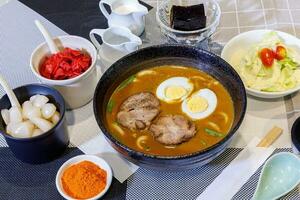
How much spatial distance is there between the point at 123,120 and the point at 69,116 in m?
0.24

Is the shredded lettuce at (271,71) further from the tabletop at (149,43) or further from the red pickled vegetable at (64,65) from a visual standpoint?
the red pickled vegetable at (64,65)

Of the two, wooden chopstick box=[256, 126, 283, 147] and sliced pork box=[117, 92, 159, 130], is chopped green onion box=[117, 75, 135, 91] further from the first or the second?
wooden chopstick box=[256, 126, 283, 147]

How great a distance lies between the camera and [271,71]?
1372 mm

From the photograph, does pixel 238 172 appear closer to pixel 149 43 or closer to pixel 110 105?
pixel 110 105

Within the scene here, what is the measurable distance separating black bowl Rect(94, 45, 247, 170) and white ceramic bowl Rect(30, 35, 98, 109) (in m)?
0.08

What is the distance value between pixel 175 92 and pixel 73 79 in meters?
0.32

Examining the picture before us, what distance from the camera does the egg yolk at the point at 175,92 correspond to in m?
1.29

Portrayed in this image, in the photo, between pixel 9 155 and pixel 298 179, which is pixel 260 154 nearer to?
pixel 298 179

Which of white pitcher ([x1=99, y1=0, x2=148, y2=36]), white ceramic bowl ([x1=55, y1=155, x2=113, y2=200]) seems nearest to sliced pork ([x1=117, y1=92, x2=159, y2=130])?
white ceramic bowl ([x1=55, y1=155, x2=113, y2=200])

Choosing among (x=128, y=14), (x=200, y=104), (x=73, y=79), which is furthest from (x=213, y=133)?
(x=128, y=14)

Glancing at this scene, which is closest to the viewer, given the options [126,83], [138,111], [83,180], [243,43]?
[83,180]

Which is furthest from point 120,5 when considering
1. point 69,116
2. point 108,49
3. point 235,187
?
point 235,187

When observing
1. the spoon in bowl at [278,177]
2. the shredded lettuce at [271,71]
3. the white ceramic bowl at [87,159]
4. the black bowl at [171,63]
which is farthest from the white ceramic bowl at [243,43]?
the white ceramic bowl at [87,159]

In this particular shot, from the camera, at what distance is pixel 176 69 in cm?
137
